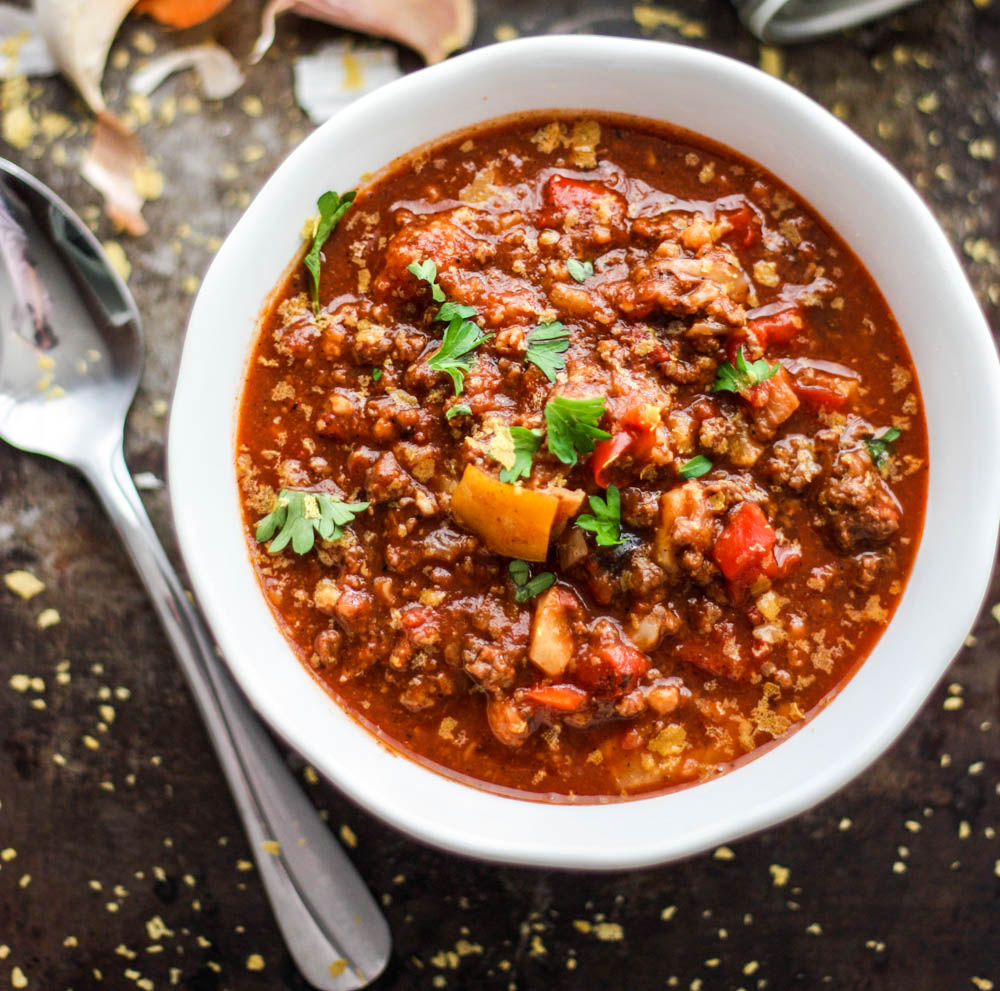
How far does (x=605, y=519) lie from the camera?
8.22ft

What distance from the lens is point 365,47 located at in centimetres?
342

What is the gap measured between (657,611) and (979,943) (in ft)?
7.17

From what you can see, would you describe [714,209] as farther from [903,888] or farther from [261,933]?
[261,933]

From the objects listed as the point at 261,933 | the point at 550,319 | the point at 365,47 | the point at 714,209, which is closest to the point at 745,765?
the point at 550,319

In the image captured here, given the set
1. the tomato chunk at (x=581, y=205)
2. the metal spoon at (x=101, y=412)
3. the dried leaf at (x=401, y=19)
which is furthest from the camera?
the dried leaf at (x=401, y=19)

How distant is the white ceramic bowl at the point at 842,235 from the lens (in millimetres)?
2521

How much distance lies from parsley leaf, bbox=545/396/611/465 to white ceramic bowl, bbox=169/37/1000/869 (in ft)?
2.99

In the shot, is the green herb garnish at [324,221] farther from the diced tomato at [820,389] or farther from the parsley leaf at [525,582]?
the diced tomato at [820,389]

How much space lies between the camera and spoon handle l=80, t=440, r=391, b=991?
3.20 metres

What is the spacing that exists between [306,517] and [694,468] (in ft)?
3.61

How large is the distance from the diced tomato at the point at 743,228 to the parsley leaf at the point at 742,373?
0.36 m

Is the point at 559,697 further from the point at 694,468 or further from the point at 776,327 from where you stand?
the point at 776,327

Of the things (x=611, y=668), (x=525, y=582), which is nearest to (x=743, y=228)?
(x=525, y=582)

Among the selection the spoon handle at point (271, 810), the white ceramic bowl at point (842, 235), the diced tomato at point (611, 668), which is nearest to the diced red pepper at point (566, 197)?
the white ceramic bowl at point (842, 235)
